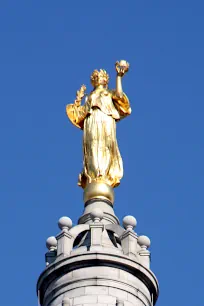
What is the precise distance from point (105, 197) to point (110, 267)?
13.4ft

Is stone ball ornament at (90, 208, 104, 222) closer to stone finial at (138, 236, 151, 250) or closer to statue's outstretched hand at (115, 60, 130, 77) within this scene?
stone finial at (138, 236, 151, 250)

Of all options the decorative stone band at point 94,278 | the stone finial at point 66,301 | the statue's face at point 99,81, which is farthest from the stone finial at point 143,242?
the statue's face at point 99,81

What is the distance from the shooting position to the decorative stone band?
40812 mm

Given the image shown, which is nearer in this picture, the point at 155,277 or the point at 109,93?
the point at 155,277

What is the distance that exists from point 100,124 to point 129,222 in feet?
14.2

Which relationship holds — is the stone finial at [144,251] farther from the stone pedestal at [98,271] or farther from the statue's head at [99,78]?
the statue's head at [99,78]

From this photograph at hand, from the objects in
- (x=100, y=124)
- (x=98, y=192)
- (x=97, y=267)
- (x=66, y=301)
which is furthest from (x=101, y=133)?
(x=66, y=301)

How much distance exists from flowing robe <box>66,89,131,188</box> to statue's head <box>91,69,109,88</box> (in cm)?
41

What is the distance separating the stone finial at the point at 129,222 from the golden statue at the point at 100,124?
8.59 ft

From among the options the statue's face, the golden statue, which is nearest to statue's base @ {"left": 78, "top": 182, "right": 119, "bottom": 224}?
the golden statue

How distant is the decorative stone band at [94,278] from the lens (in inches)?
1607

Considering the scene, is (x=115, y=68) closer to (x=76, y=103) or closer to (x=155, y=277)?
(x=76, y=103)

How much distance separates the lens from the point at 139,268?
41.5 m

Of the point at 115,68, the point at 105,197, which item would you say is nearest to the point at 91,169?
the point at 105,197
